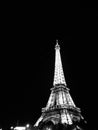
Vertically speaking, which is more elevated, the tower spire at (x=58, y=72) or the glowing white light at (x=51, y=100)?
the tower spire at (x=58, y=72)

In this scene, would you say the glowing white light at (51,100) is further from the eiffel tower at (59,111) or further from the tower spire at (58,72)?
the tower spire at (58,72)

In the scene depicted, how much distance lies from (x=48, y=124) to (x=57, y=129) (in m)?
7.45

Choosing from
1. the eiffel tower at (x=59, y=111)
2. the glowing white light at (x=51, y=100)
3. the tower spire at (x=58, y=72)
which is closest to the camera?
the eiffel tower at (x=59, y=111)

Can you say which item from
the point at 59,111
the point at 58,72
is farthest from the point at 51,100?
the point at 58,72

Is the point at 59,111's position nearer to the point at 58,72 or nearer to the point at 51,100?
the point at 51,100

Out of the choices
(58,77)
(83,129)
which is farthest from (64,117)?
(58,77)

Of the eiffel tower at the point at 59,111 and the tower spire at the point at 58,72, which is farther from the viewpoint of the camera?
the tower spire at the point at 58,72

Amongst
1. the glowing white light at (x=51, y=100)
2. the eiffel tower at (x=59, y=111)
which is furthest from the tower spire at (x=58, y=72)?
the glowing white light at (x=51, y=100)

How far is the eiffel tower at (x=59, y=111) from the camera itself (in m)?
51.8

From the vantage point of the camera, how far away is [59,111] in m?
56.1

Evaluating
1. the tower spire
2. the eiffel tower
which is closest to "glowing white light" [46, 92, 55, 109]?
the eiffel tower

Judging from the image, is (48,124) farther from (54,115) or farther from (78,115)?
(78,115)

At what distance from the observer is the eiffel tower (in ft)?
170

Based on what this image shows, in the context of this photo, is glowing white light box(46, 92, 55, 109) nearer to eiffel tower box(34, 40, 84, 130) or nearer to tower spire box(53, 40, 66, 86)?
eiffel tower box(34, 40, 84, 130)
